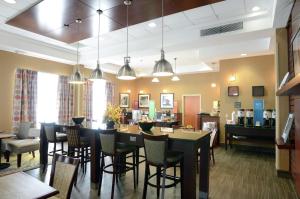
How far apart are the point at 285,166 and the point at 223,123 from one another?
10.00ft

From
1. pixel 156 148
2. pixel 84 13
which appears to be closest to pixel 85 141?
pixel 156 148

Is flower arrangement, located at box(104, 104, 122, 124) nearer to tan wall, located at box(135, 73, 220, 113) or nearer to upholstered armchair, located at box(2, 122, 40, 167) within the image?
upholstered armchair, located at box(2, 122, 40, 167)

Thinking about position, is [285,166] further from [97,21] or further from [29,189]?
[97,21]

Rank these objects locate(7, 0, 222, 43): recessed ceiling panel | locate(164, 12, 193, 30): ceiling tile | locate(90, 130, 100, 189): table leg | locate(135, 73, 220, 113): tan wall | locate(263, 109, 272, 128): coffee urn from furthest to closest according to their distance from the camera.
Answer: locate(135, 73, 220, 113): tan wall, locate(263, 109, 272, 128): coffee urn, locate(164, 12, 193, 30): ceiling tile, locate(90, 130, 100, 189): table leg, locate(7, 0, 222, 43): recessed ceiling panel

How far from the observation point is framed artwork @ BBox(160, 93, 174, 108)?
33.2 ft

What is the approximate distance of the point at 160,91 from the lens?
10.4m

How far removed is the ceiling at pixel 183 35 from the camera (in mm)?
3513

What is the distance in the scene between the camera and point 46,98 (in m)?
6.71

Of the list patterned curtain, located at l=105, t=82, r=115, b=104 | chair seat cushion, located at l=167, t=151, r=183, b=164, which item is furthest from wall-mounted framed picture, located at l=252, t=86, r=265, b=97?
patterned curtain, located at l=105, t=82, r=115, b=104

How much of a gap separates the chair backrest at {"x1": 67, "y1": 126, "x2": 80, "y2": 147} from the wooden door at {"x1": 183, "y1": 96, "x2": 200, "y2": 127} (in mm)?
7028

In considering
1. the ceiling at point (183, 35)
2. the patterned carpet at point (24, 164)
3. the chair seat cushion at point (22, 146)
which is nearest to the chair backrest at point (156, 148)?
the ceiling at point (183, 35)

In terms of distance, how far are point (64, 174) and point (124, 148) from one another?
4.69 ft

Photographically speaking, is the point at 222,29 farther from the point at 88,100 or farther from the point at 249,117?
the point at 88,100

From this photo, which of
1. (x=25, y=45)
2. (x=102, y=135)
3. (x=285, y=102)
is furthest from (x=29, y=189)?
(x=25, y=45)
